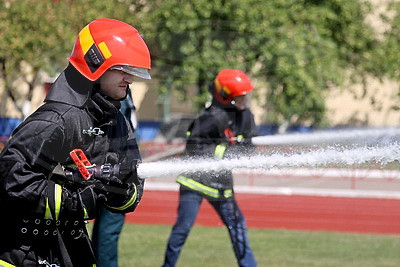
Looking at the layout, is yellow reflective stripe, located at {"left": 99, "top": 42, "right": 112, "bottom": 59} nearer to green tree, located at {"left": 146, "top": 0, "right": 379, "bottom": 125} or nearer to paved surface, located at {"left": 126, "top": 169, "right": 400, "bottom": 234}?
paved surface, located at {"left": 126, "top": 169, "right": 400, "bottom": 234}

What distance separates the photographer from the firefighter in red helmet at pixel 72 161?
3.30m

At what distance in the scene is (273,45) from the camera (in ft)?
61.7

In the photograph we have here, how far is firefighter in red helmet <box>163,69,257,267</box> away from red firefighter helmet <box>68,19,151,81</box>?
106 inches

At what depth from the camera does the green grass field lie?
25.5ft

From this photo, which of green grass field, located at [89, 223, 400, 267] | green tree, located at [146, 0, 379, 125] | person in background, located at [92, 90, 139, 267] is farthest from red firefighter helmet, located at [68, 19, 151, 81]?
green tree, located at [146, 0, 379, 125]

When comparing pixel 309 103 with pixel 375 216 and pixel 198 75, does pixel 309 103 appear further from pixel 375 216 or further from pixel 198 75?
pixel 375 216

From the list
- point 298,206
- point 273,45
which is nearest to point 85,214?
point 298,206

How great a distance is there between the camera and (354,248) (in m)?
8.70

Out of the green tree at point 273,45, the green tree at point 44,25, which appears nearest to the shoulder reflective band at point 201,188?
the green tree at point 273,45

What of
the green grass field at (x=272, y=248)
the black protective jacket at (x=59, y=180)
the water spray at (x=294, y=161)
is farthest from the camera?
the green grass field at (x=272, y=248)

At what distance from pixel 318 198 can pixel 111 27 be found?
10.6m

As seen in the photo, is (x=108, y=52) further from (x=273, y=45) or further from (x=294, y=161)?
(x=273, y=45)

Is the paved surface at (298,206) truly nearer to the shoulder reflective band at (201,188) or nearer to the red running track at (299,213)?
the red running track at (299,213)

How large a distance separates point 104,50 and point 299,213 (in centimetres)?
872
